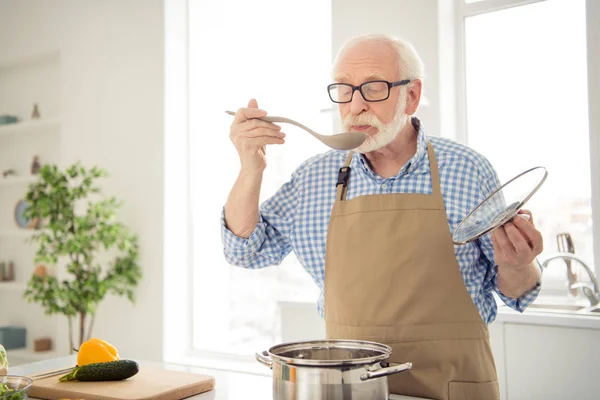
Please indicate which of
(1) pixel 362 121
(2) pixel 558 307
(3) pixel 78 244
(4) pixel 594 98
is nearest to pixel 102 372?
(1) pixel 362 121

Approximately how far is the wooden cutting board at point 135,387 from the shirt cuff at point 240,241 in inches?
13.6

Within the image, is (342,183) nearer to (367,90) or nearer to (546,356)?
(367,90)

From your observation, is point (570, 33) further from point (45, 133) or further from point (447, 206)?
point (45, 133)

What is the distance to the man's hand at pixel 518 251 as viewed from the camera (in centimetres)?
124

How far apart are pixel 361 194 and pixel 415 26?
168cm

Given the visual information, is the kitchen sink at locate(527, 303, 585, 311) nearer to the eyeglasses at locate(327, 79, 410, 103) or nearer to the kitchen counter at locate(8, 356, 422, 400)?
the eyeglasses at locate(327, 79, 410, 103)

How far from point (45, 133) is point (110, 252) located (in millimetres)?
1441

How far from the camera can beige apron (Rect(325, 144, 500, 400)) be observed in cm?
142

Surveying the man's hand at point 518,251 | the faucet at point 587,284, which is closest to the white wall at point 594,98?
the faucet at point 587,284

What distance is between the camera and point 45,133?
501 cm

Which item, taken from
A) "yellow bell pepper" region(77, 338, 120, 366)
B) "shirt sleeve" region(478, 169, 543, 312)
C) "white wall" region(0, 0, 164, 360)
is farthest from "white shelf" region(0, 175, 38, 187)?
"shirt sleeve" region(478, 169, 543, 312)

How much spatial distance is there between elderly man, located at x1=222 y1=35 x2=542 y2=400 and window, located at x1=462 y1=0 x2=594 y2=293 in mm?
1388

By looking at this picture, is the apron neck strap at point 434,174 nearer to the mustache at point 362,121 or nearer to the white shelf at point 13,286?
the mustache at point 362,121

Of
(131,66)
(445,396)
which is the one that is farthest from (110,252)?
(445,396)
